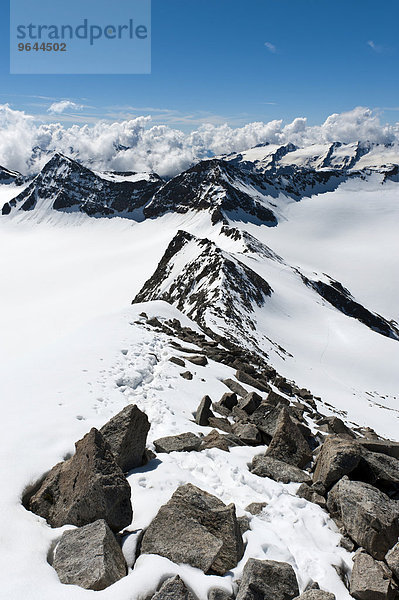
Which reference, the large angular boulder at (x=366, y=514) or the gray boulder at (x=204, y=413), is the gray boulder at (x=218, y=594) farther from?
the gray boulder at (x=204, y=413)

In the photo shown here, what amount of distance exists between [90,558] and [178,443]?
5.10 metres

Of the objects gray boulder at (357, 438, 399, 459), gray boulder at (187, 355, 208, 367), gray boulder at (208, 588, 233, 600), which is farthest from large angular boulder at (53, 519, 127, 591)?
gray boulder at (187, 355, 208, 367)

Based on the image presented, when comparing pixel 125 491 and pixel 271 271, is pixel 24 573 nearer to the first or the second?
pixel 125 491

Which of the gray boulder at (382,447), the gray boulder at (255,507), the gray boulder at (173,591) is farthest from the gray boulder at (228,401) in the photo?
the gray boulder at (173,591)

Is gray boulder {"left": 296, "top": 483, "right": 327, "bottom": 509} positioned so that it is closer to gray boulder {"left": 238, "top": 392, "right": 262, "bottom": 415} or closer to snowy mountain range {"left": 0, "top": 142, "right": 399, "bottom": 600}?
snowy mountain range {"left": 0, "top": 142, "right": 399, "bottom": 600}

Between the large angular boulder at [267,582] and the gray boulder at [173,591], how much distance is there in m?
0.98

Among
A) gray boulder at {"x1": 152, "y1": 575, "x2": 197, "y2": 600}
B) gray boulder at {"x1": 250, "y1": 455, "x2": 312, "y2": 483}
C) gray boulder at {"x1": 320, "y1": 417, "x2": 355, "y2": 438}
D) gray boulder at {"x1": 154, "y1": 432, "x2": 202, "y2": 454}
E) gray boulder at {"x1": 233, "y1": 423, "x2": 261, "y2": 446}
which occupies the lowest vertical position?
gray boulder at {"x1": 320, "y1": 417, "x2": 355, "y2": 438}

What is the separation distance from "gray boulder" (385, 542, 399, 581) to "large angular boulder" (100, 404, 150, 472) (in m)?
5.89

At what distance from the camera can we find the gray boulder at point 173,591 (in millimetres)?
5480

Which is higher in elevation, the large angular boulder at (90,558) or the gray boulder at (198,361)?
the large angular boulder at (90,558)

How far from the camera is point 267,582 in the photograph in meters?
6.09

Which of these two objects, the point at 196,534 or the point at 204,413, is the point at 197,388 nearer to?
the point at 204,413

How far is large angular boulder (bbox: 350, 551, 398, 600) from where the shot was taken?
650 centimetres

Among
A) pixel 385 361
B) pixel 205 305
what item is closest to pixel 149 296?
pixel 205 305
